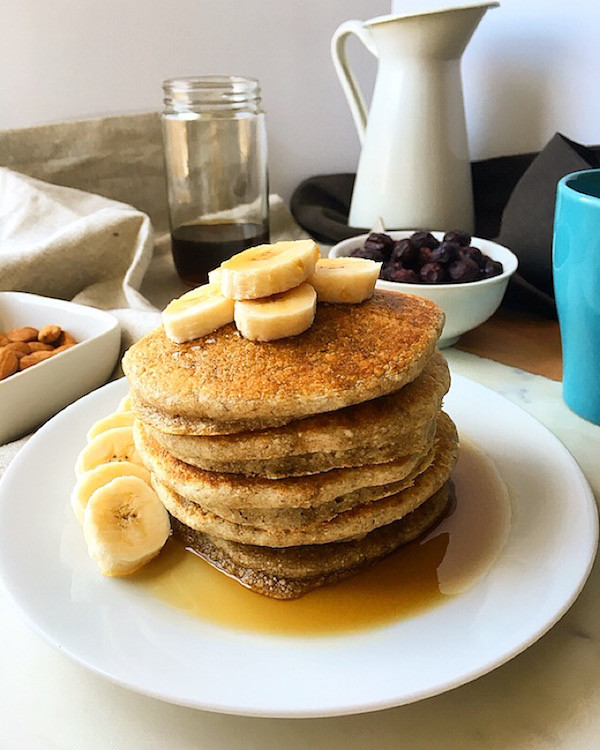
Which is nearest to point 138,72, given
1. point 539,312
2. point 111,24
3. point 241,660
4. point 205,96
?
point 111,24

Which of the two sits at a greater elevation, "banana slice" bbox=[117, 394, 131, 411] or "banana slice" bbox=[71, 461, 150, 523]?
"banana slice" bbox=[117, 394, 131, 411]

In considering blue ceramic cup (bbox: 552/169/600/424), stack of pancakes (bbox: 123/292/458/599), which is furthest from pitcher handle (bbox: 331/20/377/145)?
stack of pancakes (bbox: 123/292/458/599)

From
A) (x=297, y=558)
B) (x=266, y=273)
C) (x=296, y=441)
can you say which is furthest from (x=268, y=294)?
(x=297, y=558)

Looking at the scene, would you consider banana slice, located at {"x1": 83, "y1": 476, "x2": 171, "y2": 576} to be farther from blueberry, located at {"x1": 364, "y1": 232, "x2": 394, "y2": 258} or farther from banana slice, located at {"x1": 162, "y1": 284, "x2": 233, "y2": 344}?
blueberry, located at {"x1": 364, "y1": 232, "x2": 394, "y2": 258}

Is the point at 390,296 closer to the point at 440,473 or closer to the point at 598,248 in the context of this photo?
the point at 440,473

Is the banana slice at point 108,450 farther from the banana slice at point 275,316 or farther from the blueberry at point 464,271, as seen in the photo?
the blueberry at point 464,271
